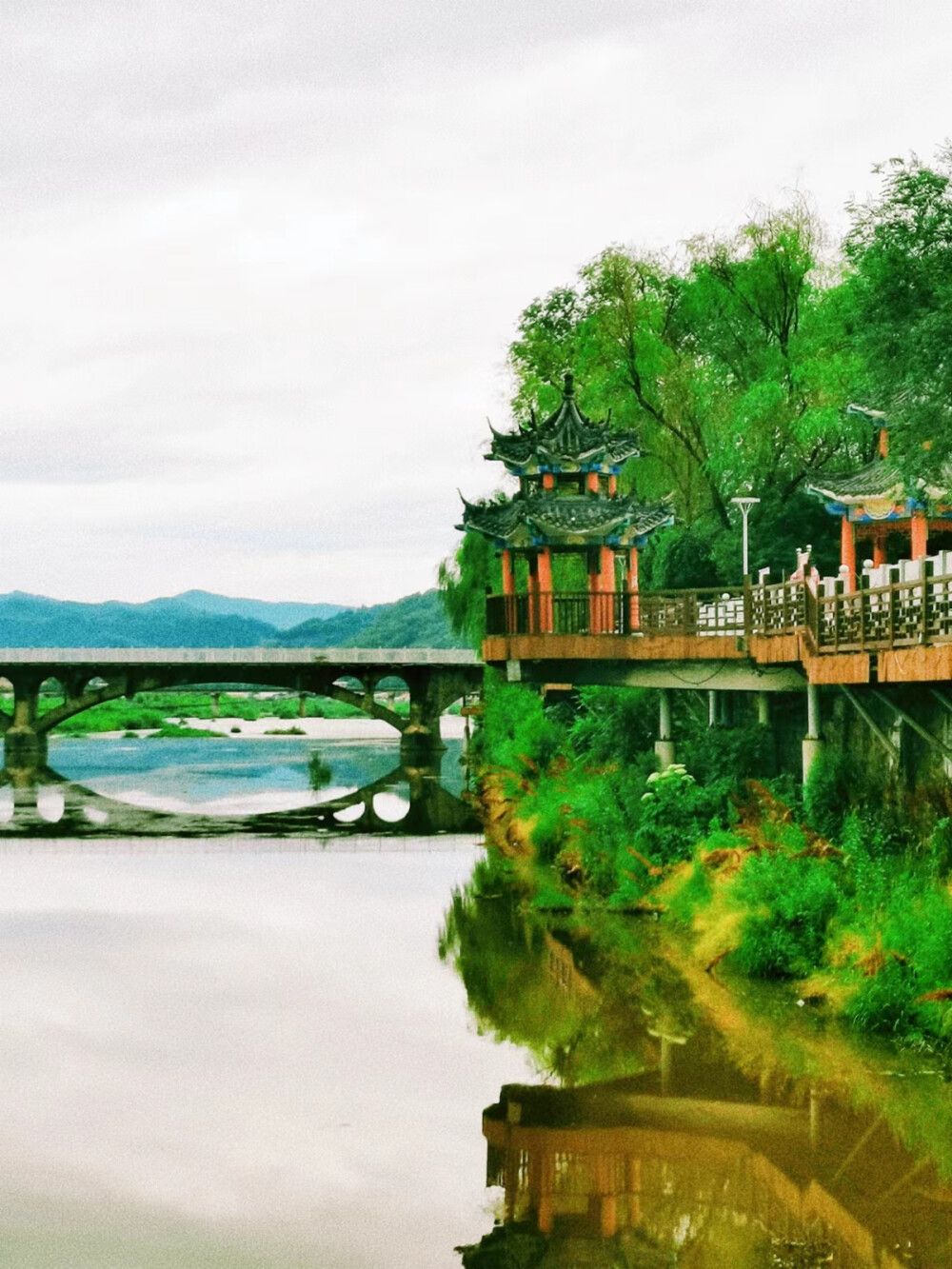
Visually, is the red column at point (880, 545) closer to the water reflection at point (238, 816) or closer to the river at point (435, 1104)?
the river at point (435, 1104)

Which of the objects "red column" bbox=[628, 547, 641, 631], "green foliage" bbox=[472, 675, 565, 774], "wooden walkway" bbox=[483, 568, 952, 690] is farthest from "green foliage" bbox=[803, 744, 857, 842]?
"green foliage" bbox=[472, 675, 565, 774]

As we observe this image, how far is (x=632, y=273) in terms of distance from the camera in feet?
140

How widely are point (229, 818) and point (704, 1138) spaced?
107 feet

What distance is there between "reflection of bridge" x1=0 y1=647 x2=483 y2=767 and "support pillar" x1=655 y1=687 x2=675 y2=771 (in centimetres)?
3834

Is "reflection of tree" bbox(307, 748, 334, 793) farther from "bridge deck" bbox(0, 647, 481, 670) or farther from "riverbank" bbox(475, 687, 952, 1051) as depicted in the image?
"riverbank" bbox(475, 687, 952, 1051)

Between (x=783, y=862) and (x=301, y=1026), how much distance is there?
6.93 metres

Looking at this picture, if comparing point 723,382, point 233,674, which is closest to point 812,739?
point 723,382

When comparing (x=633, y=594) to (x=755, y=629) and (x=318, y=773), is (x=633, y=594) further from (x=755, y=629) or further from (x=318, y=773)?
(x=318, y=773)

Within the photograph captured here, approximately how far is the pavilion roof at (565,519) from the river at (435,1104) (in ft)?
29.0

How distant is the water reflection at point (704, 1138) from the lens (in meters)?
12.3

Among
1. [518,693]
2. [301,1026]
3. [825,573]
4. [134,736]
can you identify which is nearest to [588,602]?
[825,573]

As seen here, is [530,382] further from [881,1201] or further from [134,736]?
[134,736]

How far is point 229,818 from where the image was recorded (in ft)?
151

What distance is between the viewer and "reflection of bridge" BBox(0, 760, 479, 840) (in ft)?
140
